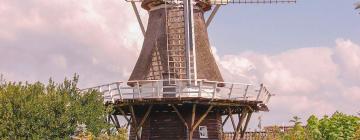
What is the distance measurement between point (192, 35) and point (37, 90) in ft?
26.8

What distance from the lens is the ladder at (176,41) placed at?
130ft

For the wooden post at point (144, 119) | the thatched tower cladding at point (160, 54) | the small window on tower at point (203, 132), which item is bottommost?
the small window on tower at point (203, 132)

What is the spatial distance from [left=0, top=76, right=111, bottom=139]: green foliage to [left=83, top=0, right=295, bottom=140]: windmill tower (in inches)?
74.1

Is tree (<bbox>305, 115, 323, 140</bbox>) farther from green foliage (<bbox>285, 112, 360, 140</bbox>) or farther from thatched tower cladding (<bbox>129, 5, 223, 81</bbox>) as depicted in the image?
thatched tower cladding (<bbox>129, 5, 223, 81</bbox>)

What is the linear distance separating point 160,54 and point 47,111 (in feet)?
25.1

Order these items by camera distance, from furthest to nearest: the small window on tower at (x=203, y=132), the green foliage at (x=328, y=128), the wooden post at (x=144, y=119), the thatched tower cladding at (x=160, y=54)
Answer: the thatched tower cladding at (x=160, y=54)
the small window on tower at (x=203, y=132)
the wooden post at (x=144, y=119)
the green foliage at (x=328, y=128)

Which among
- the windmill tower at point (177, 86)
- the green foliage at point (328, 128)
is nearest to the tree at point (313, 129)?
the green foliage at point (328, 128)

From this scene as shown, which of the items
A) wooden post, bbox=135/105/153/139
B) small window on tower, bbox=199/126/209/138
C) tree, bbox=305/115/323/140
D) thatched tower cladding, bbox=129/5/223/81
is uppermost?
thatched tower cladding, bbox=129/5/223/81

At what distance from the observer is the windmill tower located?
38.0 meters

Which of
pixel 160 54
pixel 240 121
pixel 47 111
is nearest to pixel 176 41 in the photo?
pixel 160 54

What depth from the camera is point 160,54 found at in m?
40.3

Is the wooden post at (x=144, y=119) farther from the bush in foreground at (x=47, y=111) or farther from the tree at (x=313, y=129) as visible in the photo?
the tree at (x=313, y=129)

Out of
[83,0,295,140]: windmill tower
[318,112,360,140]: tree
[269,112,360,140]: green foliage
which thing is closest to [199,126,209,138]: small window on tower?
[83,0,295,140]: windmill tower

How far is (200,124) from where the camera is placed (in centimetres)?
3966
